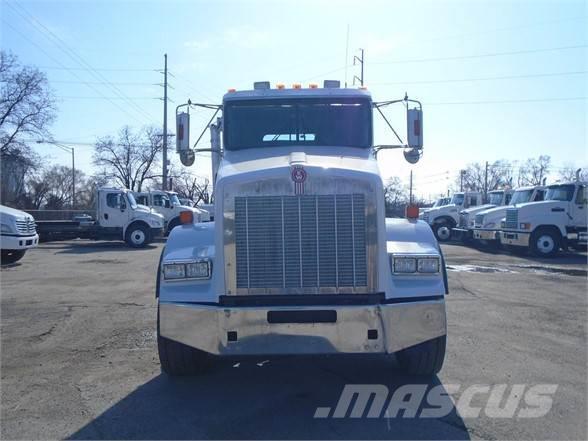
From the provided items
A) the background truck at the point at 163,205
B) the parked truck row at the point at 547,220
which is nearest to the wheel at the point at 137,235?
the background truck at the point at 163,205

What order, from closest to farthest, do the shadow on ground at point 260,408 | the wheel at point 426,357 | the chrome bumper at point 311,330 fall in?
the shadow on ground at point 260,408 → the chrome bumper at point 311,330 → the wheel at point 426,357

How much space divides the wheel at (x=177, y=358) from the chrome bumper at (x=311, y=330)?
642mm

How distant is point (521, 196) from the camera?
67.1 feet

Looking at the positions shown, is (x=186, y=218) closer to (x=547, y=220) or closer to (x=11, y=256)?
(x=11, y=256)

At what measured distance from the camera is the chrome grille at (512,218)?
18.8m

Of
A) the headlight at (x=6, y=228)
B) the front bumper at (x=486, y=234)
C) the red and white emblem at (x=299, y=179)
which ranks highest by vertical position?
the red and white emblem at (x=299, y=179)

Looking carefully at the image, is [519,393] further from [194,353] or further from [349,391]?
[194,353]

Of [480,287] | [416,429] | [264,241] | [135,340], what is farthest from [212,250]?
[480,287]

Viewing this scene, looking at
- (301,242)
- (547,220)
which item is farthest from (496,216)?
(301,242)

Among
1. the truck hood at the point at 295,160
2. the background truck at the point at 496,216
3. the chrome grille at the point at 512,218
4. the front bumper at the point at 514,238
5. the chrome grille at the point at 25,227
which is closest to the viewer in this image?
the truck hood at the point at 295,160

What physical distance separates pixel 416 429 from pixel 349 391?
0.91 metres

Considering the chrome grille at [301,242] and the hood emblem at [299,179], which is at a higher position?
the hood emblem at [299,179]

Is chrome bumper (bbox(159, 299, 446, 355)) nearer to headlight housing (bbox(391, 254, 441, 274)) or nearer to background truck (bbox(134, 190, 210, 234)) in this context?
headlight housing (bbox(391, 254, 441, 274))

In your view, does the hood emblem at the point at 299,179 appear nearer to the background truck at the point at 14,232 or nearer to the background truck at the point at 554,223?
the background truck at the point at 14,232
